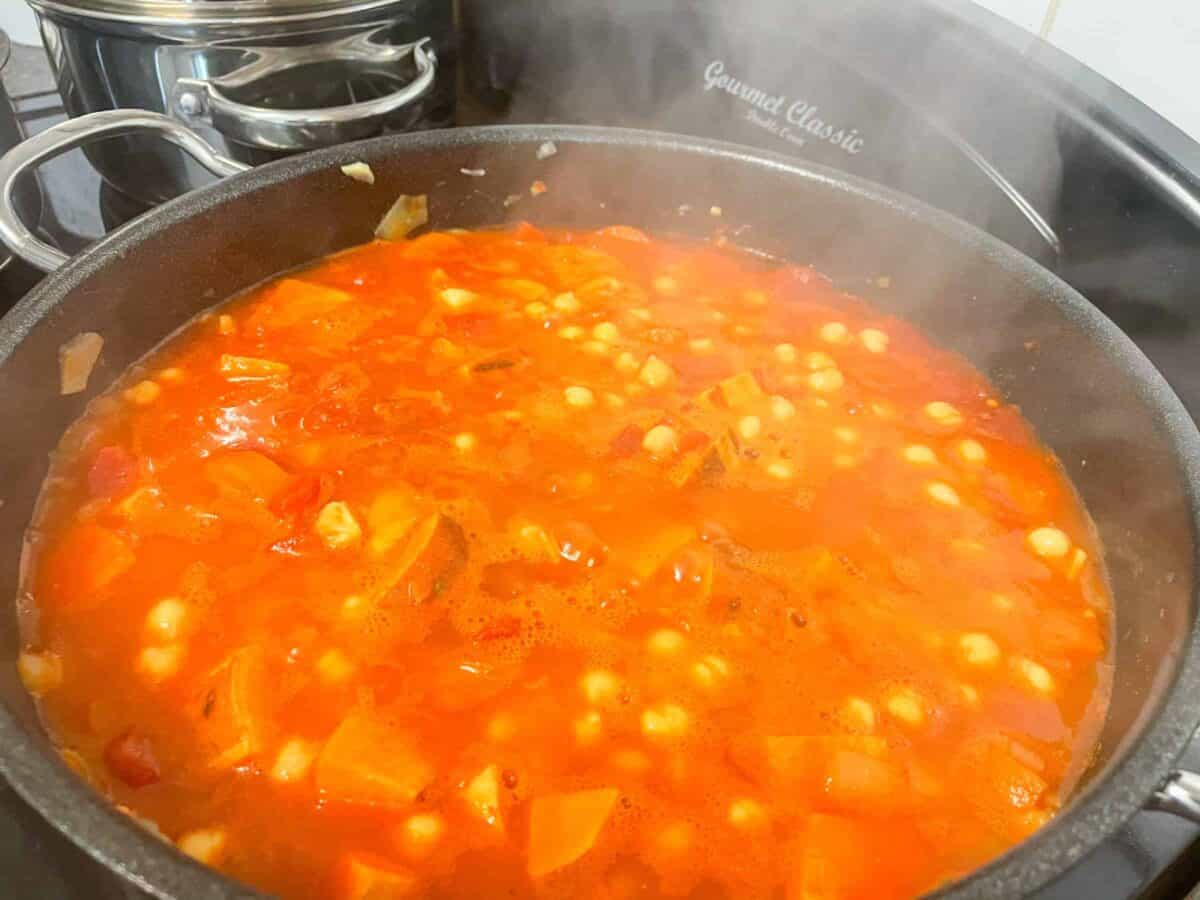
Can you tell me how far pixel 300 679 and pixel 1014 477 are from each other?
132 cm

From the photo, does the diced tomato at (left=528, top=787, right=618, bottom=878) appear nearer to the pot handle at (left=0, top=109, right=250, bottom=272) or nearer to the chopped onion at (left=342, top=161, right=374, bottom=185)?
the pot handle at (left=0, top=109, right=250, bottom=272)

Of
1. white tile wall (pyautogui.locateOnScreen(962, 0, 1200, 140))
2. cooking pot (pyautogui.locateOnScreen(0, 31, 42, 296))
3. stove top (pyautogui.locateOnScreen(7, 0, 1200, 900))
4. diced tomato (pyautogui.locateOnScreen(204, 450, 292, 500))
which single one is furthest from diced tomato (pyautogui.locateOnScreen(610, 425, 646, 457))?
cooking pot (pyautogui.locateOnScreen(0, 31, 42, 296))

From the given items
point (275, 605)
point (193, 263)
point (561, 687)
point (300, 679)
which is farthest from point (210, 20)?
point (561, 687)

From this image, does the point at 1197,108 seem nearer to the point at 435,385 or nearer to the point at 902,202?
the point at 902,202

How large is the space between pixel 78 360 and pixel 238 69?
605 mm

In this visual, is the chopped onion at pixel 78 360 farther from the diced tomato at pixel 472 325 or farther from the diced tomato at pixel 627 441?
the diced tomato at pixel 627 441

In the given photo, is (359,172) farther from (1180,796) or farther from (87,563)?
(1180,796)

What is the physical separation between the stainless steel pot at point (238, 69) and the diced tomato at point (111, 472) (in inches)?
25.4

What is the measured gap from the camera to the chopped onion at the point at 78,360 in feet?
5.76

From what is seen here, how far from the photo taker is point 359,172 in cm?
208

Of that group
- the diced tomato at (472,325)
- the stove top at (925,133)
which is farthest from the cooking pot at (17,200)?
the diced tomato at (472,325)

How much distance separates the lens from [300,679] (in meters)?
1.45

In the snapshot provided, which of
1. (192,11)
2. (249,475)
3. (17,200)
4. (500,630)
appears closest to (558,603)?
(500,630)

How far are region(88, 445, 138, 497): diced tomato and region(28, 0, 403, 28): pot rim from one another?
76 cm
